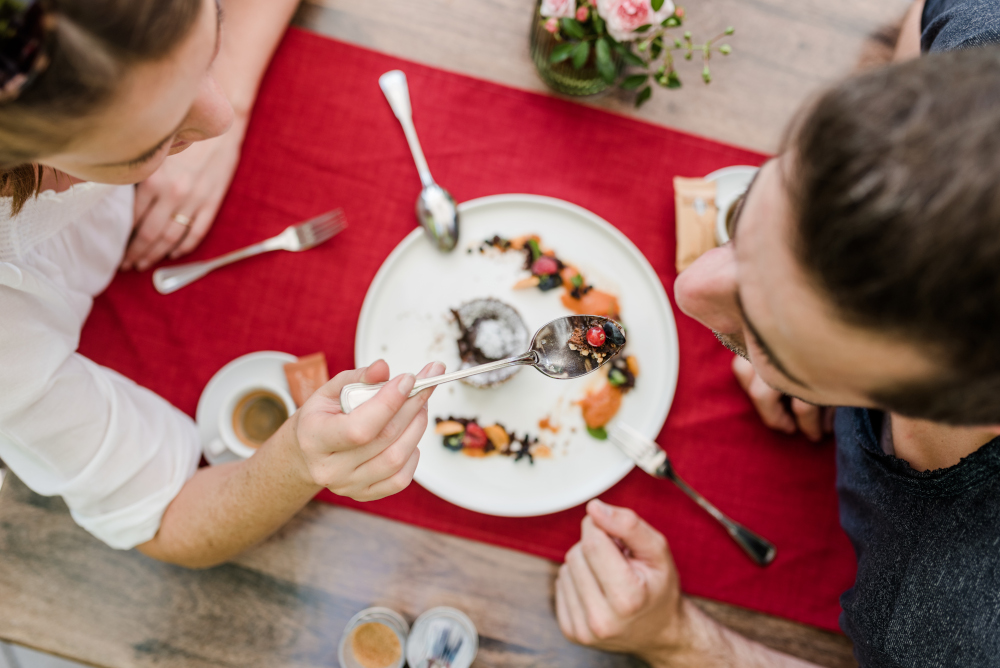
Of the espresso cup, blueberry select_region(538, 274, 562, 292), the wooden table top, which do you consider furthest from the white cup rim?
blueberry select_region(538, 274, 562, 292)

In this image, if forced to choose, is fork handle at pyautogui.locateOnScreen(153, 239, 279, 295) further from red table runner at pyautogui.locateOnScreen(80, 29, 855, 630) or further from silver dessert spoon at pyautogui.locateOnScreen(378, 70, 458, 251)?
silver dessert spoon at pyautogui.locateOnScreen(378, 70, 458, 251)

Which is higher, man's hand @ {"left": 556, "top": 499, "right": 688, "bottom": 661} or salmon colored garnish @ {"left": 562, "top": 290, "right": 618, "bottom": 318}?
salmon colored garnish @ {"left": 562, "top": 290, "right": 618, "bottom": 318}

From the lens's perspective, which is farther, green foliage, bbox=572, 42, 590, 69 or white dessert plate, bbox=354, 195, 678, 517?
white dessert plate, bbox=354, 195, 678, 517

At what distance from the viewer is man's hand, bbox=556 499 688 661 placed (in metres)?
1.35

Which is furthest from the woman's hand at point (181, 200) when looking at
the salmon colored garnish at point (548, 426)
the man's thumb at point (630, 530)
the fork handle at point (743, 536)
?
the fork handle at point (743, 536)

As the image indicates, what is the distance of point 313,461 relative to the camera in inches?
38.4

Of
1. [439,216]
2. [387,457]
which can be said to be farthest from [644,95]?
[387,457]

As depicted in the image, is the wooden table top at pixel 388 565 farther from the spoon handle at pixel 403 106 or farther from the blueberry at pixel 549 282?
the blueberry at pixel 549 282

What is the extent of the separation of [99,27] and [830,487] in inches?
70.0

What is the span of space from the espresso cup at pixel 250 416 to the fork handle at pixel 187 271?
35 centimetres

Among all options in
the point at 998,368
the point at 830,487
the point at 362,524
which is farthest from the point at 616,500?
the point at 998,368

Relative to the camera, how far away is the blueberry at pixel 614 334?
1.18m

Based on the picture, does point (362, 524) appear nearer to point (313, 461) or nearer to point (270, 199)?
point (313, 461)

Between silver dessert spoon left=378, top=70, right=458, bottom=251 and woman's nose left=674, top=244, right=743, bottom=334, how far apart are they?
641mm
